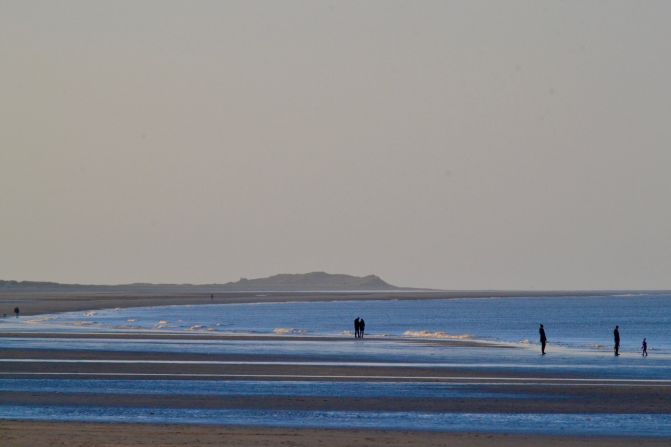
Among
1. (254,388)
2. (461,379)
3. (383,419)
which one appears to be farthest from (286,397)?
(461,379)

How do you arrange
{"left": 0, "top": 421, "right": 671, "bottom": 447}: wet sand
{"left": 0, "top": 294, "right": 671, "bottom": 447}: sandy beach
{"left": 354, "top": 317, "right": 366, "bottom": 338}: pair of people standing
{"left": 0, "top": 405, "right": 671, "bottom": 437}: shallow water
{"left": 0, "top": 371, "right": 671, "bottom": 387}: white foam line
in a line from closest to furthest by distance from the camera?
{"left": 0, "top": 421, "right": 671, "bottom": 447}: wet sand
{"left": 0, "top": 294, "right": 671, "bottom": 447}: sandy beach
{"left": 0, "top": 405, "right": 671, "bottom": 437}: shallow water
{"left": 0, "top": 371, "right": 671, "bottom": 387}: white foam line
{"left": 354, "top": 317, "right": 366, "bottom": 338}: pair of people standing

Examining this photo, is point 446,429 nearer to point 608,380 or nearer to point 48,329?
point 608,380

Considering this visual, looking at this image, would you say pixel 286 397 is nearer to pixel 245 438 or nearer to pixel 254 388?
pixel 254 388

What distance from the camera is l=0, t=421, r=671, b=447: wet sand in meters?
19.5

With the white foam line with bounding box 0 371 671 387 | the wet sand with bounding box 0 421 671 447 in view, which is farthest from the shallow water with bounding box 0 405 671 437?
the white foam line with bounding box 0 371 671 387

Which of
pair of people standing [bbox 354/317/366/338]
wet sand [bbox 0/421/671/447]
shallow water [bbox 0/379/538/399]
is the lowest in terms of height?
wet sand [bbox 0/421/671/447]

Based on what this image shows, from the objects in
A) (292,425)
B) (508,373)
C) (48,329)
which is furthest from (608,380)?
(48,329)

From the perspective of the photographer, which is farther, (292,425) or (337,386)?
(337,386)

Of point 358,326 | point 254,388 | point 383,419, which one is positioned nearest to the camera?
point 383,419

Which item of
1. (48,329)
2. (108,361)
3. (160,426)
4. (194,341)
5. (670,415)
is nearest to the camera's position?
(160,426)

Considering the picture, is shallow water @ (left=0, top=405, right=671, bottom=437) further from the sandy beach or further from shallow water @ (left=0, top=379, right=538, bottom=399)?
shallow water @ (left=0, top=379, right=538, bottom=399)

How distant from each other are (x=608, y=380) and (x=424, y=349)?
1647 cm

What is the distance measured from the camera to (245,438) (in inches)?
798

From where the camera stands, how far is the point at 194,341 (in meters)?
54.0
